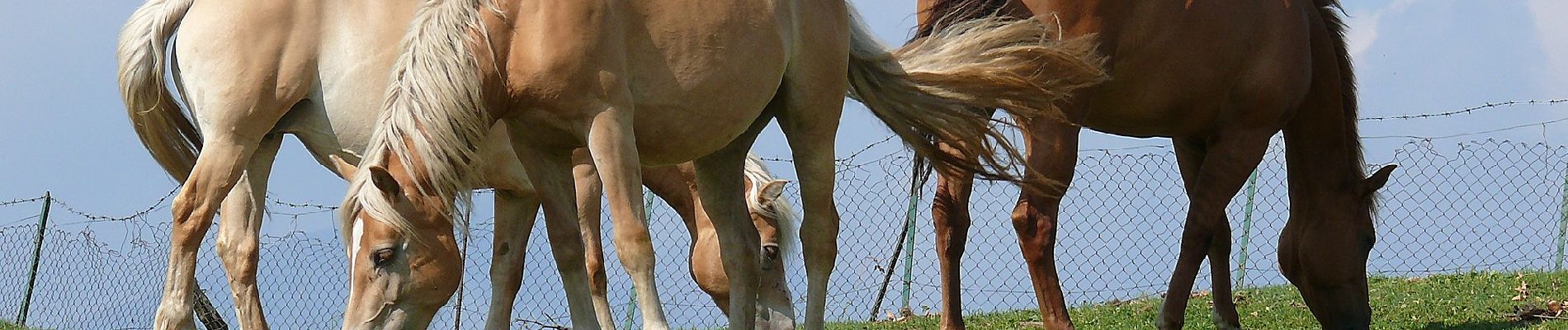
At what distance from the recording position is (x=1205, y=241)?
19.2 ft

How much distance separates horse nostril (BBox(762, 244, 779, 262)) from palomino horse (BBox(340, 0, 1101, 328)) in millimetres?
1157

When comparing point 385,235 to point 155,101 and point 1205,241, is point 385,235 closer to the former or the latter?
point 155,101

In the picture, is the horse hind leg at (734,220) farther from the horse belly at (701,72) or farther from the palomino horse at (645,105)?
the horse belly at (701,72)

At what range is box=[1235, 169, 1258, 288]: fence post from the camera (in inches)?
404

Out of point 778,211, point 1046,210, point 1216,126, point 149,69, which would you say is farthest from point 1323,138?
point 149,69

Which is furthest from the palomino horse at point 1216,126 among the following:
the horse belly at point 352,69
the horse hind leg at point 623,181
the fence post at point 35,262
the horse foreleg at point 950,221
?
the fence post at point 35,262

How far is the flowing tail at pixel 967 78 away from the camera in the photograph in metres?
5.25

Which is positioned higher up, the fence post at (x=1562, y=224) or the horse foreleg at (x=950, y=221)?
the fence post at (x=1562, y=224)

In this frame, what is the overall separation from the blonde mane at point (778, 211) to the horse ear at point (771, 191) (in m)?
0.01

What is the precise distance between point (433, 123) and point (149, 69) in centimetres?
232

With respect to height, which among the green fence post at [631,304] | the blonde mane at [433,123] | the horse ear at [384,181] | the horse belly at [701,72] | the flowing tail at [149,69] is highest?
the green fence post at [631,304]

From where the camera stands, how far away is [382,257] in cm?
391

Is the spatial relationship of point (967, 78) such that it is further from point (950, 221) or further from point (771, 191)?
point (771, 191)

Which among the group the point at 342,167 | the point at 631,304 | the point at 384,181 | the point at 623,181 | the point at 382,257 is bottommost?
the point at 382,257
